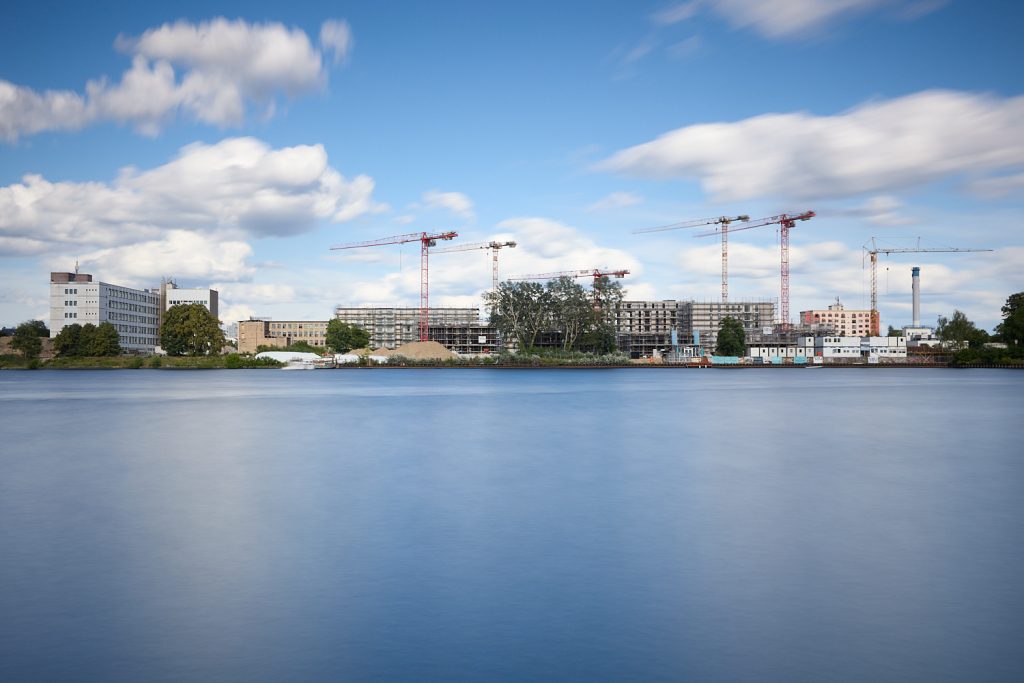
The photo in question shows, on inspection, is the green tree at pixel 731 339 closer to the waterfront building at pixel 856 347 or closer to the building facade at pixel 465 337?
the waterfront building at pixel 856 347

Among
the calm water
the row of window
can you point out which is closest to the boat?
the row of window

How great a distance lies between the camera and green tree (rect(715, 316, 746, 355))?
417 ft

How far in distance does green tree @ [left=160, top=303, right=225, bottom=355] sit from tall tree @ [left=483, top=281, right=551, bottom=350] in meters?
40.8

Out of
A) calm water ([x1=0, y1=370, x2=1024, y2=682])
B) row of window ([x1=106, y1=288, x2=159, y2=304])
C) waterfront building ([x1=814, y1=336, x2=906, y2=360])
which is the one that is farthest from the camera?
waterfront building ([x1=814, y1=336, x2=906, y2=360])

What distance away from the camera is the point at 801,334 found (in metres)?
148

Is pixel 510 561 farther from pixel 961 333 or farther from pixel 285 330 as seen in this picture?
pixel 285 330

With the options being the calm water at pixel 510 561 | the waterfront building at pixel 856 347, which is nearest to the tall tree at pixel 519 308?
the waterfront building at pixel 856 347

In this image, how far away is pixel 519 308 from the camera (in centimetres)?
10131

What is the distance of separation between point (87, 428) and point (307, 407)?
472 inches

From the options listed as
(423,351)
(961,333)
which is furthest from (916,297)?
(423,351)

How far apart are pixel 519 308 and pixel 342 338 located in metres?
52.7

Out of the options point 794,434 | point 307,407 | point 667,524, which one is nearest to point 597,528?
point 667,524

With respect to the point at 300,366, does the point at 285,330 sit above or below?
above

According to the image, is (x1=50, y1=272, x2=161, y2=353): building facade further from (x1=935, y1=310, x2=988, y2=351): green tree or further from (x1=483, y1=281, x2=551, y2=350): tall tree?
(x1=935, y1=310, x2=988, y2=351): green tree
